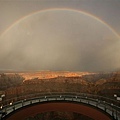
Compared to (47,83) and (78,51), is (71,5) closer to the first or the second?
(78,51)

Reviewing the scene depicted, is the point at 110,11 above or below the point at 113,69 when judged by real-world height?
above

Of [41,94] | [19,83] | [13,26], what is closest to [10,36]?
[13,26]

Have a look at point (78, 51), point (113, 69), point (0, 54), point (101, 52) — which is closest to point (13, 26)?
point (0, 54)

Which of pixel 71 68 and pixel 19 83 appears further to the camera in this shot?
pixel 71 68

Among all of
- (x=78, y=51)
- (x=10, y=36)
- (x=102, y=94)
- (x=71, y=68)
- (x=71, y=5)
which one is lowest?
(x=102, y=94)

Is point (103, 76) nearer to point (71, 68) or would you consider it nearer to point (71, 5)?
point (71, 68)

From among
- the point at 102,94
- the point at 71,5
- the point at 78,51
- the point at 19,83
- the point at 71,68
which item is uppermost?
the point at 71,5

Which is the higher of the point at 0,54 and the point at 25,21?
the point at 25,21

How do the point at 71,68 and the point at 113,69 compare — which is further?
the point at 71,68
